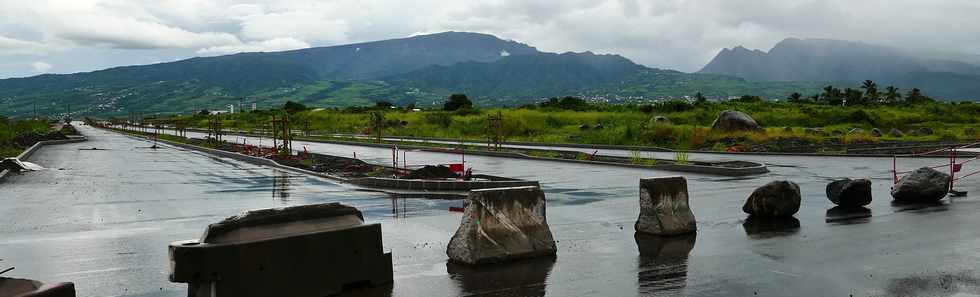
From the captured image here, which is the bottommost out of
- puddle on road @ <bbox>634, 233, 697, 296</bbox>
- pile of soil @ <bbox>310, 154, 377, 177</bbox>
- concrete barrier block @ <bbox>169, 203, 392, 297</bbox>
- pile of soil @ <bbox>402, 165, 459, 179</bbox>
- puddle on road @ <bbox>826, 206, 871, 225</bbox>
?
pile of soil @ <bbox>310, 154, 377, 177</bbox>

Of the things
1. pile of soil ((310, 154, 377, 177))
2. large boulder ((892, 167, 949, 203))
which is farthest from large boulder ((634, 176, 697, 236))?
pile of soil ((310, 154, 377, 177))

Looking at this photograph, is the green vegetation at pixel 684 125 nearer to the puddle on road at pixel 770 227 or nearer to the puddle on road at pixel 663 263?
the puddle on road at pixel 770 227

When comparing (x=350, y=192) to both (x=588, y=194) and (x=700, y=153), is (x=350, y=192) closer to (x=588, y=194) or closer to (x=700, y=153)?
(x=588, y=194)

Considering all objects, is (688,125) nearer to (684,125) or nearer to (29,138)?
(684,125)

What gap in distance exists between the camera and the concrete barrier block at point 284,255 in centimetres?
675

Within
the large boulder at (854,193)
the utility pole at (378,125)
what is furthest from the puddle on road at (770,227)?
the utility pole at (378,125)

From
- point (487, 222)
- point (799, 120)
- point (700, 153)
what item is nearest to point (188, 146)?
point (700, 153)

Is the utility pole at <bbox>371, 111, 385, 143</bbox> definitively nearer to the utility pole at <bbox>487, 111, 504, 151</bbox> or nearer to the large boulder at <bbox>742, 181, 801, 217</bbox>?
the utility pole at <bbox>487, 111, 504, 151</bbox>

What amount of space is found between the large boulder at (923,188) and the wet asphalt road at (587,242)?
398 mm

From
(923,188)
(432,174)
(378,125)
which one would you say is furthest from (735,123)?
(923,188)

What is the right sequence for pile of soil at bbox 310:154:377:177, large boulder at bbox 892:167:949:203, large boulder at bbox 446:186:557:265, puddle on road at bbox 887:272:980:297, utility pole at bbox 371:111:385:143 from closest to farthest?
puddle on road at bbox 887:272:980:297, large boulder at bbox 446:186:557:265, large boulder at bbox 892:167:949:203, pile of soil at bbox 310:154:377:177, utility pole at bbox 371:111:385:143

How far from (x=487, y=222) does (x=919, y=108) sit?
77.6 m

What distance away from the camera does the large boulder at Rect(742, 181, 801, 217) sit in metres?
13.3

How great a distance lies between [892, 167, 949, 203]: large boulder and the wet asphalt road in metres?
0.40
